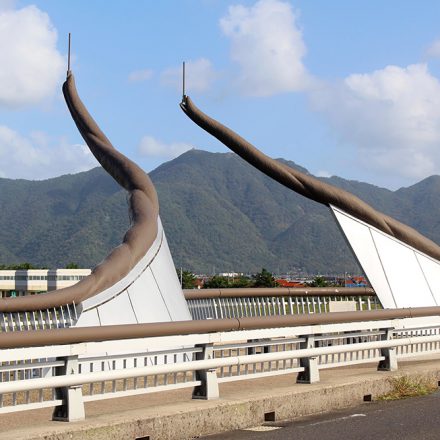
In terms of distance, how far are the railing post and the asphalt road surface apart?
0.55 meters

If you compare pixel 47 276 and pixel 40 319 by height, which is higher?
pixel 47 276

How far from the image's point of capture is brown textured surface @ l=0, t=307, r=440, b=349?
759 cm

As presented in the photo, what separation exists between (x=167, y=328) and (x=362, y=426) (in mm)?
2239

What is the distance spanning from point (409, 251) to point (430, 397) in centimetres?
872

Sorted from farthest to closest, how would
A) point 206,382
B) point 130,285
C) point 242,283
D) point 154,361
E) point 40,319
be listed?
point 242,283 → point 130,285 → point 154,361 → point 40,319 → point 206,382

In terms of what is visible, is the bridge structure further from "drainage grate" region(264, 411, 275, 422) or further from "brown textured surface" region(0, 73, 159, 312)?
"drainage grate" region(264, 411, 275, 422)

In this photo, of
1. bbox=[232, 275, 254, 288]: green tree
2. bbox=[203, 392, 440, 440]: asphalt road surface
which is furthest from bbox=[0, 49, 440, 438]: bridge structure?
A: bbox=[232, 275, 254, 288]: green tree

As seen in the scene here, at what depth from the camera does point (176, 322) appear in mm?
9039

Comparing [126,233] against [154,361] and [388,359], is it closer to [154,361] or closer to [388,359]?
[154,361]

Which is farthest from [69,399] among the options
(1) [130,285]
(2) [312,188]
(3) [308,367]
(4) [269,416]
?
(2) [312,188]

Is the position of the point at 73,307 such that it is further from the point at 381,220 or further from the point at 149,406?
the point at 381,220

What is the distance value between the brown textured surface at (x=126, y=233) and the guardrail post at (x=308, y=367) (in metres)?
3.46

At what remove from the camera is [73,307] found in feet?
41.1

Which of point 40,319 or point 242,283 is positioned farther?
point 242,283
